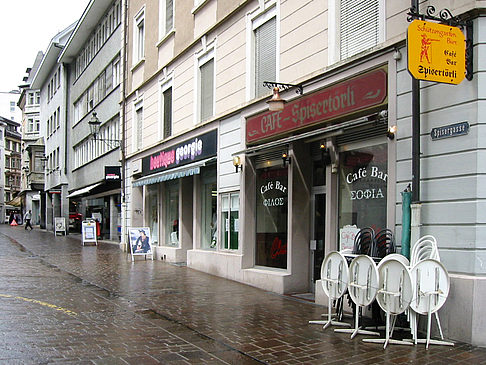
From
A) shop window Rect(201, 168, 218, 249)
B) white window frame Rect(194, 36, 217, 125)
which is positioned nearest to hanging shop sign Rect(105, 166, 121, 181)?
shop window Rect(201, 168, 218, 249)

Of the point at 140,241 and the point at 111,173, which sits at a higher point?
the point at 111,173

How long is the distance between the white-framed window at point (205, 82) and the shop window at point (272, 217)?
3.71m

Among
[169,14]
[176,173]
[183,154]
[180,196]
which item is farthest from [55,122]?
[176,173]

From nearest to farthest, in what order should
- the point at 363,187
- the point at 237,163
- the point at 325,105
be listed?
the point at 363,187 < the point at 325,105 < the point at 237,163

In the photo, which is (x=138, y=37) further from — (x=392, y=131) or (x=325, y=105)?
(x=392, y=131)

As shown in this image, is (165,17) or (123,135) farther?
(123,135)

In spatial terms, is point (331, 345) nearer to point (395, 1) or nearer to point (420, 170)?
point (420, 170)

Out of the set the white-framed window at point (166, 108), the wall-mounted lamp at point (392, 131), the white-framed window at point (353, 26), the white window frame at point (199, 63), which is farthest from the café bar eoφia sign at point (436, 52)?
Result: the white-framed window at point (166, 108)

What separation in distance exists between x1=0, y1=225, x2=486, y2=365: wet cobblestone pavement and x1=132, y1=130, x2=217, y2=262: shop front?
3279 millimetres

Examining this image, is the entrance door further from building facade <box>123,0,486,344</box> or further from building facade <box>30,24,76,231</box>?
building facade <box>30,24,76,231</box>

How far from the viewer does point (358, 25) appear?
964 centimetres

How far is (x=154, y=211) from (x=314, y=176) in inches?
435

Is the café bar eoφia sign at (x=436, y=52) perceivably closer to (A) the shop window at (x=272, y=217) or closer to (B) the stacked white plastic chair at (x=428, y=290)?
(B) the stacked white plastic chair at (x=428, y=290)

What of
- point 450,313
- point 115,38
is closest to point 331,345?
point 450,313
